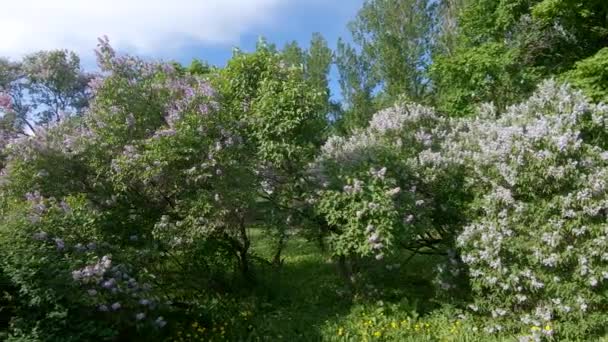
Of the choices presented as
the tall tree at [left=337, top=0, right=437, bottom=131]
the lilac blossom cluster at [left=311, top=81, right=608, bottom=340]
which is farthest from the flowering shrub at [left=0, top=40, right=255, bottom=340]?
the tall tree at [left=337, top=0, right=437, bottom=131]

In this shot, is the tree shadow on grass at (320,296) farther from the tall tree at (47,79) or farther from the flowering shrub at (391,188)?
the tall tree at (47,79)

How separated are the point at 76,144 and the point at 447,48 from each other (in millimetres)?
14366

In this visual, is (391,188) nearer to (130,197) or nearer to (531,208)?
(531,208)

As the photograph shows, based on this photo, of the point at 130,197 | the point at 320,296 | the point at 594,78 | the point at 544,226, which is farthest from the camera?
the point at 594,78

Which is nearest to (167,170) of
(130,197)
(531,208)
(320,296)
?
(130,197)

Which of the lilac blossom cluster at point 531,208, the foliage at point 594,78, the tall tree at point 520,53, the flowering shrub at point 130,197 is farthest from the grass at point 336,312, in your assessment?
the tall tree at point 520,53

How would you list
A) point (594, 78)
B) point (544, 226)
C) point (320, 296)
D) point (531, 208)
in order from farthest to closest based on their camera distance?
point (594, 78), point (320, 296), point (531, 208), point (544, 226)

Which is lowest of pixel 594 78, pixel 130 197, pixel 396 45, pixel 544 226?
pixel 544 226

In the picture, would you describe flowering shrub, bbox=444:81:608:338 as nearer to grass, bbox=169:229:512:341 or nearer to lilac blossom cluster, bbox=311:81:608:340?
lilac blossom cluster, bbox=311:81:608:340

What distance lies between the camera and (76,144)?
7.23m

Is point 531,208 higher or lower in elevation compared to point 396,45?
lower

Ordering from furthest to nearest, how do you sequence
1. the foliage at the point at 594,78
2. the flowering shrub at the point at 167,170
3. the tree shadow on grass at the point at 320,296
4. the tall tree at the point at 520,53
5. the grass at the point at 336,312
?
1. the tall tree at the point at 520,53
2. the foliage at the point at 594,78
3. the tree shadow on grass at the point at 320,296
4. the grass at the point at 336,312
5. the flowering shrub at the point at 167,170

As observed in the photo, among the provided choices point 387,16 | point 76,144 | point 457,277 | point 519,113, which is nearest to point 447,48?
point 387,16

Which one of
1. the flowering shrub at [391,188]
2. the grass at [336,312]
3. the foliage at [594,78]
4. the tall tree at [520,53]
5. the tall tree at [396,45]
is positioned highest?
the tall tree at [396,45]
